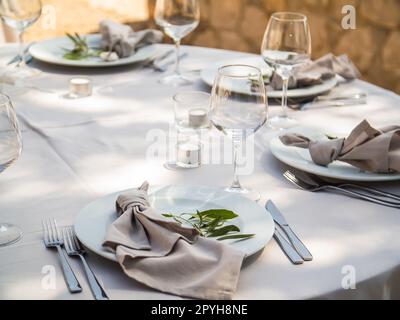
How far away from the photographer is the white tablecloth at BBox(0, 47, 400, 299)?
39.4 inches

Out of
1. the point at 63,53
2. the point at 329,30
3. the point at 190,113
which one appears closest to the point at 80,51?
the point at 63,53

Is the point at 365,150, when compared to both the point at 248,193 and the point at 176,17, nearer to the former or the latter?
the point at 248,193

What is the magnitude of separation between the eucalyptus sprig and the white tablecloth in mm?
56

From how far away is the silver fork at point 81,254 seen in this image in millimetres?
962

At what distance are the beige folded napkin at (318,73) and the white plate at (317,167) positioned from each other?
0.36m

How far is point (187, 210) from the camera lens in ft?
3.87

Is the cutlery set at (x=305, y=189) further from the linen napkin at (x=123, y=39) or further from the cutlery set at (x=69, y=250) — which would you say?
the linen napkin at (x=123, y=39)

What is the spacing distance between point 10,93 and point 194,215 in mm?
882

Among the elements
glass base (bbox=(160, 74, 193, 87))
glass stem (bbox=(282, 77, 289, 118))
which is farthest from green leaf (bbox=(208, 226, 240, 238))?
glass base (bbox=(160, 74, 193, 87))

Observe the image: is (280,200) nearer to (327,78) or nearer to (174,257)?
(174,257)

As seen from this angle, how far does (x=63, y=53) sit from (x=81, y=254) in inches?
45.1

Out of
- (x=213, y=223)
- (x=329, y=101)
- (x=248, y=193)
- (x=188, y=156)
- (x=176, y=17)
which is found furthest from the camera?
(x=176, y=17)

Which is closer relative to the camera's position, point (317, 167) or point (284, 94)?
point (317, 167)

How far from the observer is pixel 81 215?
1133 mm
